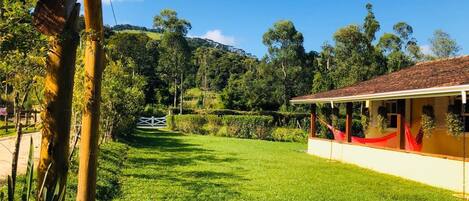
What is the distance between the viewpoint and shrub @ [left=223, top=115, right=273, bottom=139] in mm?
32625

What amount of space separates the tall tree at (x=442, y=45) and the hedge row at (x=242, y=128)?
2950 centimetres

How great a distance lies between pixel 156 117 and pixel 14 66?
1674 inches

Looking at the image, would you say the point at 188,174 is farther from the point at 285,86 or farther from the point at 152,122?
the point at 285,86

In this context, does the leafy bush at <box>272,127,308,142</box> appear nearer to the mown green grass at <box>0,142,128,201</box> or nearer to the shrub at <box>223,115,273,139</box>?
the shrub at <box>223,115,273,139</box>

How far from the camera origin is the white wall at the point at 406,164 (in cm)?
1112

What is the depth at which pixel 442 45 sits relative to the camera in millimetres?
53688

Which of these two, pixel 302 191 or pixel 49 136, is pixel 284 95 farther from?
pixel 49 136

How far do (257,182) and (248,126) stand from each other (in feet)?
71.6

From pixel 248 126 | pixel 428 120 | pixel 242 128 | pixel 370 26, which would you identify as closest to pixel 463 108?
pixel 428 120

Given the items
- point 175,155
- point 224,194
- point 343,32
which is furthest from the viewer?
point 343,32

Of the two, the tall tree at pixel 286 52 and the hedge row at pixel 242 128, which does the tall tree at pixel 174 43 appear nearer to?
the tall tree at pixel 286 52

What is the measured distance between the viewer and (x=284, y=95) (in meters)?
48.8

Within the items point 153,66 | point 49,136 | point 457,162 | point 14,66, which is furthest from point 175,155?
point 153,66

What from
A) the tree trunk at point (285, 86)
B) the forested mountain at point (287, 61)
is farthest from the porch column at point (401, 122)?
the tree trunk at point (285, 86)
